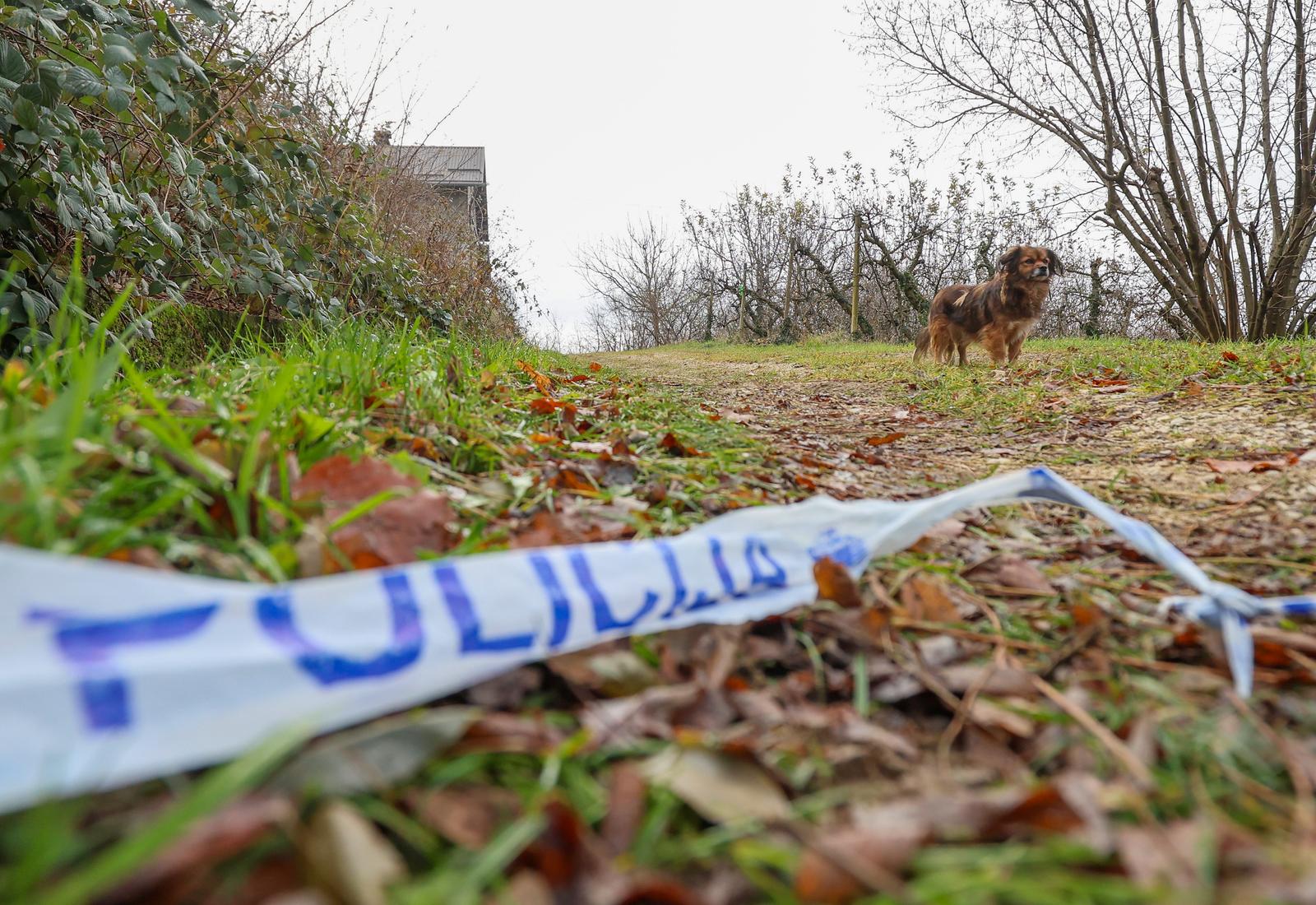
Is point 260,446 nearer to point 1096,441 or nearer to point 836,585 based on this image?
point 836,585

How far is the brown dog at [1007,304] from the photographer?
8039 millimetres

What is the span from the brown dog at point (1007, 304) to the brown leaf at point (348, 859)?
882 cm

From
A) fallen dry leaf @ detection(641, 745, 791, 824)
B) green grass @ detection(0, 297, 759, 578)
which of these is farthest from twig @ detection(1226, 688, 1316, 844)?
green grass @ detection(0, 297, 759, 578)

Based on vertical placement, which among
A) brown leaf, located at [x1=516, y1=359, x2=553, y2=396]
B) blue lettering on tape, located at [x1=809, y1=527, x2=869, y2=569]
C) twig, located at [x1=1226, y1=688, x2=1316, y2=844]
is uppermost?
brown leaf, located at [x1=516, y1=359, x2=553, y2=396]

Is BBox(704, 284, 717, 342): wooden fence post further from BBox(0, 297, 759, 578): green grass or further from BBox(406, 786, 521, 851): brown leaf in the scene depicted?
BBox(406, 786, 521, 851): brown leaf

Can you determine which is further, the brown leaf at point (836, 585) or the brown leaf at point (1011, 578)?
the brown leaf at point (1011, 578)

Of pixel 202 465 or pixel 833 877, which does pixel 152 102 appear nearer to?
pixel 202 465

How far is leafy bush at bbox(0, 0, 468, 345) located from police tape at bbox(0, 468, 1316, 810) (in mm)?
1505

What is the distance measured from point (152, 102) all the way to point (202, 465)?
2.01 meters

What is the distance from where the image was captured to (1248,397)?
147 inches

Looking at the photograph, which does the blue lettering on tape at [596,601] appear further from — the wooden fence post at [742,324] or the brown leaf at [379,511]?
the wooden fence post at [742,324]

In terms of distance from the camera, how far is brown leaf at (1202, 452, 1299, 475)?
2.37 metres

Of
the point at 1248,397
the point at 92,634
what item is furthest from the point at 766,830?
the point at 1248,397

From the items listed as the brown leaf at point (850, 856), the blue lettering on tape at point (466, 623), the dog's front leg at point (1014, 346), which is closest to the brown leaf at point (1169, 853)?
the brown leaf at point (850, 856)
